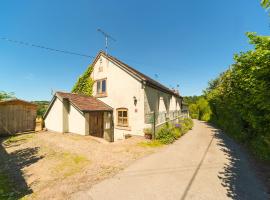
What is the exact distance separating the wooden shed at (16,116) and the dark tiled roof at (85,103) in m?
4.03

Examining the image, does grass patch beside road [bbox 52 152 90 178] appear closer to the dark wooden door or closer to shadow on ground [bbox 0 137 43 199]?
shadow on ground [bbox 0 137 43 199]

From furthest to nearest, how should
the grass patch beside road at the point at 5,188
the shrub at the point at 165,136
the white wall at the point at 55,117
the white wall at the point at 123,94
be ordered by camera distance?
the white wall at the point at 55,117, the white wall at the point at 123,94, the shrub at the point at 165,136, the grass patch beside road at the point at 5,188

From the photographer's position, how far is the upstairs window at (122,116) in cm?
1499

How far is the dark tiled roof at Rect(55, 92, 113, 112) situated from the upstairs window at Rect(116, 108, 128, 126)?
1136mm

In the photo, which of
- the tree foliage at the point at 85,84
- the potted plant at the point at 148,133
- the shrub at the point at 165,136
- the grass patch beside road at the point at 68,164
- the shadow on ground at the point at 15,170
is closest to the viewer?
the shadow on ground at the point at 15,170

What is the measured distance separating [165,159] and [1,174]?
7636 millimetres

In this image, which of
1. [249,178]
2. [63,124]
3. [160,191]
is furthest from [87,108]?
[249,178]

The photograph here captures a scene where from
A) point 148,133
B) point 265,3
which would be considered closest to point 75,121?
point 148,133

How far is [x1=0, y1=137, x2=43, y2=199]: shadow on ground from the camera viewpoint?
5141 millimetres

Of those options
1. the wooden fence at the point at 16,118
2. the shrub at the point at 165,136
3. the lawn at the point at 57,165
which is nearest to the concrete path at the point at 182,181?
the lawn at the point at 57,165

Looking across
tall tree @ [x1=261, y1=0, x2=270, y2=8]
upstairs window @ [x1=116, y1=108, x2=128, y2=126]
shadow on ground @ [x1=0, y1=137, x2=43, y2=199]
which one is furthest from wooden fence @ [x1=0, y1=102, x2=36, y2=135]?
tall tree @ [x1=261, y1=0, x2=270, y2=8]

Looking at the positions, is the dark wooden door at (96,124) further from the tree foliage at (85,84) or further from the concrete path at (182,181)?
the concrete path at (182,181)

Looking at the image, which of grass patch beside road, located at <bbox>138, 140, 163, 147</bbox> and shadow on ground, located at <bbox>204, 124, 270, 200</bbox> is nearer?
shadow on ground, located at <bbox>204, 124, 270, 200</bbox>

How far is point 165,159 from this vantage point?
8.45 m
